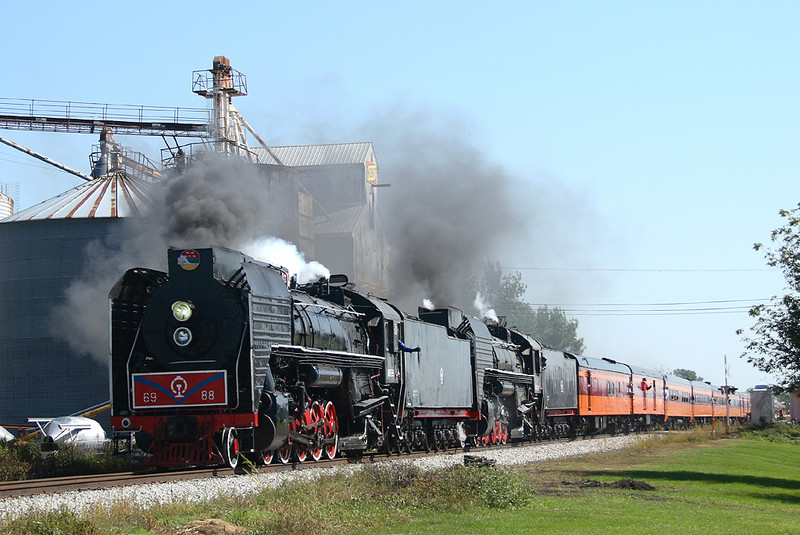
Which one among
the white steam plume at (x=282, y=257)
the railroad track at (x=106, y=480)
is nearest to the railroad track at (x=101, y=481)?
the railroad track at (x=106, y=480)

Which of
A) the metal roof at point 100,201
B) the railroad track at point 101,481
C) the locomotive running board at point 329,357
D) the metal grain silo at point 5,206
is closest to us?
the railroad track at point 101,481

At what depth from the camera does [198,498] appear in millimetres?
13516

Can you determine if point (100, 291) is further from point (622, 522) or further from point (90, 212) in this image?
point (622, 522)

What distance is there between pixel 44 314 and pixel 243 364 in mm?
27827

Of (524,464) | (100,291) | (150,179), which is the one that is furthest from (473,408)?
(150,179)

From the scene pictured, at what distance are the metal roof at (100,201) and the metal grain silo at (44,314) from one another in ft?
0.41

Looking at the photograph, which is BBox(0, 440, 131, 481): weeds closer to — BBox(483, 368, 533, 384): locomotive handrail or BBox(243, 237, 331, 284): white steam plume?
BBox(243, 237, 331, 284): white steam plume

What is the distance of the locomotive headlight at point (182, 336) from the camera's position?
17.1 meters

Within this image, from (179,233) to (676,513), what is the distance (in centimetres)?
1453

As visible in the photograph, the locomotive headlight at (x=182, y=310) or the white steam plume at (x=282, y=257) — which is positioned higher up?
the white steam plume at (x=282, y=257)

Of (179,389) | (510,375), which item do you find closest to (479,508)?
(179,389)

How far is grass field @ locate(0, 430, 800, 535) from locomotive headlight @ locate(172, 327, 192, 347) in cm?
384

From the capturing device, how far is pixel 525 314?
12431 centimetres

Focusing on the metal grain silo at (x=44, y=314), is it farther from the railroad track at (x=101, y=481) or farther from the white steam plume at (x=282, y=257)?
the railroad track at (x=101, y=481)
